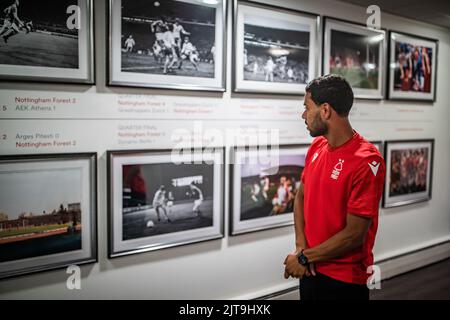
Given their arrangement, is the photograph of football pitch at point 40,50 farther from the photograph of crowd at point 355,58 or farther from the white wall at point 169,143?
the photograph of crowd at point 355,58

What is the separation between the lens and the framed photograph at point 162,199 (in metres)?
2.45

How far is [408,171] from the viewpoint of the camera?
13.8 feet

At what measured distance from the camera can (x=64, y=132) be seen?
7.34 feet

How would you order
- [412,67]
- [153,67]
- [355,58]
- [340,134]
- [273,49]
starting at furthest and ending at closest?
[412,67]
[355,58]
[273,49]
[153,67]
[340,134]

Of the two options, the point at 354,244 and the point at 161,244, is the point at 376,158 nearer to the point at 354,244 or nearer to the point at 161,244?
the point at 354,244

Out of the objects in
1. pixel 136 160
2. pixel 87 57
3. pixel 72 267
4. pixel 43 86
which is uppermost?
pixel 87 57

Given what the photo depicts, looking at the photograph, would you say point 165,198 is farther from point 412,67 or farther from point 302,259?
point 412,67

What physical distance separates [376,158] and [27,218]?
1.80m

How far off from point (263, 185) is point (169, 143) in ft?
2.90

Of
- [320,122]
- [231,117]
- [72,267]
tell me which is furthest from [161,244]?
[320,122]

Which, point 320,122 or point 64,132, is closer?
point 320,122

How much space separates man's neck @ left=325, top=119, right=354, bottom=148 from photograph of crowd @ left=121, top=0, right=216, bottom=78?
1160 millimetres

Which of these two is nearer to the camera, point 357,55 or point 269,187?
point 269,187

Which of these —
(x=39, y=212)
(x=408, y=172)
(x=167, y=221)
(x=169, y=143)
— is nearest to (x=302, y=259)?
(x=167, y=221)
